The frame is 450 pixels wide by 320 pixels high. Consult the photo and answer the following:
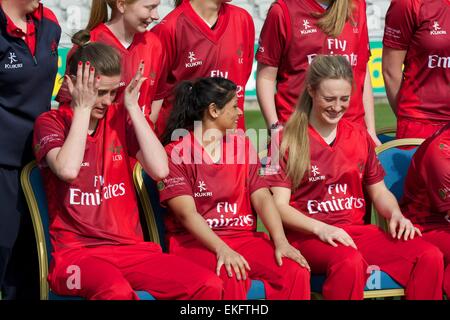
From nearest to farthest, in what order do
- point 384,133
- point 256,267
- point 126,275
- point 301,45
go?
1. point 126,275
2. point 256,267
3. point 301,45
4. point 384,133

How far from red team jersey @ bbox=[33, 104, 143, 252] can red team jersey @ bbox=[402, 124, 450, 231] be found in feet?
4.70

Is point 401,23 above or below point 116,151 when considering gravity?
above

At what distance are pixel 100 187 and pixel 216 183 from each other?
55cm

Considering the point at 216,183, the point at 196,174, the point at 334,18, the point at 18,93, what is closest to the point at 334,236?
the point at 216,183

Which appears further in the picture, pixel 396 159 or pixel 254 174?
pixel 396 159

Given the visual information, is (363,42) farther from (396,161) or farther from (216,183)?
(216,183)

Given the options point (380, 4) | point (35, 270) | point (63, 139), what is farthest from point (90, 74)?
point (380, 4)

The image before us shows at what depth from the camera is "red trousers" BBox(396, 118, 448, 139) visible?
5.70 m

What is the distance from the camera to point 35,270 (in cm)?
508

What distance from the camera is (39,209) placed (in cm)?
468

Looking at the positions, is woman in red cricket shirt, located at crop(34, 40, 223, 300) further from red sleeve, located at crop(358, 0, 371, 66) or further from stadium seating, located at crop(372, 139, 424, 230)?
red sleeve, located at crop(358, 0, 371, 66)

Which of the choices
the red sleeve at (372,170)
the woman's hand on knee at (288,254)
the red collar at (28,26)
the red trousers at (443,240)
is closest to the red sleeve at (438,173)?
the red trousers at (443,240)

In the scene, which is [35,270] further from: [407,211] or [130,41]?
[407,211]

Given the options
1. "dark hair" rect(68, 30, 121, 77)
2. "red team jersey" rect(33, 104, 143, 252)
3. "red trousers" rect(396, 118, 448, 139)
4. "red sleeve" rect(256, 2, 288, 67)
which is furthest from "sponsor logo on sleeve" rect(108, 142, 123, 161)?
"red trousers" rect(396, 118, 448, 139)
